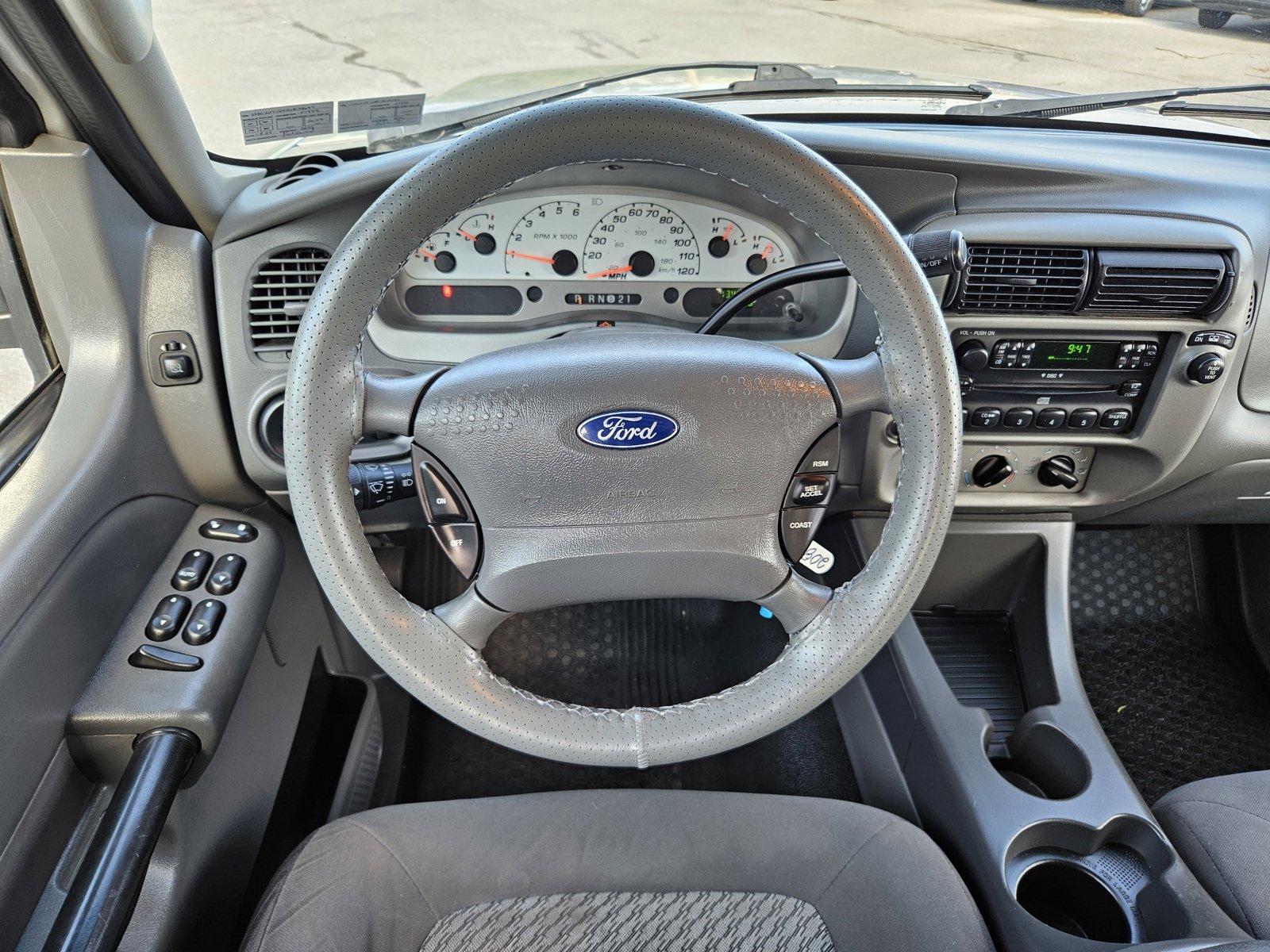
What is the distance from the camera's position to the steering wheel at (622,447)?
814mm

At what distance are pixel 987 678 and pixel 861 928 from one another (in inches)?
34.6

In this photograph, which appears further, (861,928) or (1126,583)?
(1126,583)

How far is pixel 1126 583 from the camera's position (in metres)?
2.16

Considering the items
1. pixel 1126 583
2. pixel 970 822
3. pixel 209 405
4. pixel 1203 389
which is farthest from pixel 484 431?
pixel 1126 583

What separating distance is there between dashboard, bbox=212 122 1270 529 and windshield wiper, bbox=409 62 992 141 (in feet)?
0.23

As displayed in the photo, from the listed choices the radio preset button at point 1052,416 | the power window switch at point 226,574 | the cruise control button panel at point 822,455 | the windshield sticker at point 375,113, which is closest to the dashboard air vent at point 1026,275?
the radio preset button at point 1052,416

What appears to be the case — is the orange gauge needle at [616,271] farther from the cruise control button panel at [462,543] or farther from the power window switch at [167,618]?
the power window switch at [167,618]

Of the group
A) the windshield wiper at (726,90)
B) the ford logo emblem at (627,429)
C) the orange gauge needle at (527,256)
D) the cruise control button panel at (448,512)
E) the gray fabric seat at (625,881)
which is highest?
the windshield wiper at (726,90)

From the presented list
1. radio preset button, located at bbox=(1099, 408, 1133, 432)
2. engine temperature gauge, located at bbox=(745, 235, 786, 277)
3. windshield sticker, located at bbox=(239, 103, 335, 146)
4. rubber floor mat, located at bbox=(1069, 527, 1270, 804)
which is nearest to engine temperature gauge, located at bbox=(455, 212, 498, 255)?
windshield sticker, located at bbox=(239, 103, 335, 146)

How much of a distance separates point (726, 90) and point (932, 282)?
1.57ft

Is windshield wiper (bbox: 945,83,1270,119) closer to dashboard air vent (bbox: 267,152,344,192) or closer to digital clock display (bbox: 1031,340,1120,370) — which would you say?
digital clock display (bbox: 1031,340,1120,370)

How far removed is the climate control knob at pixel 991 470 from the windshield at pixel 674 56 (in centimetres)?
61

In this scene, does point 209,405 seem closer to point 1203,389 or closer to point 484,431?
point 484,431

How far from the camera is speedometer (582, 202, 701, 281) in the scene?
1.45m
